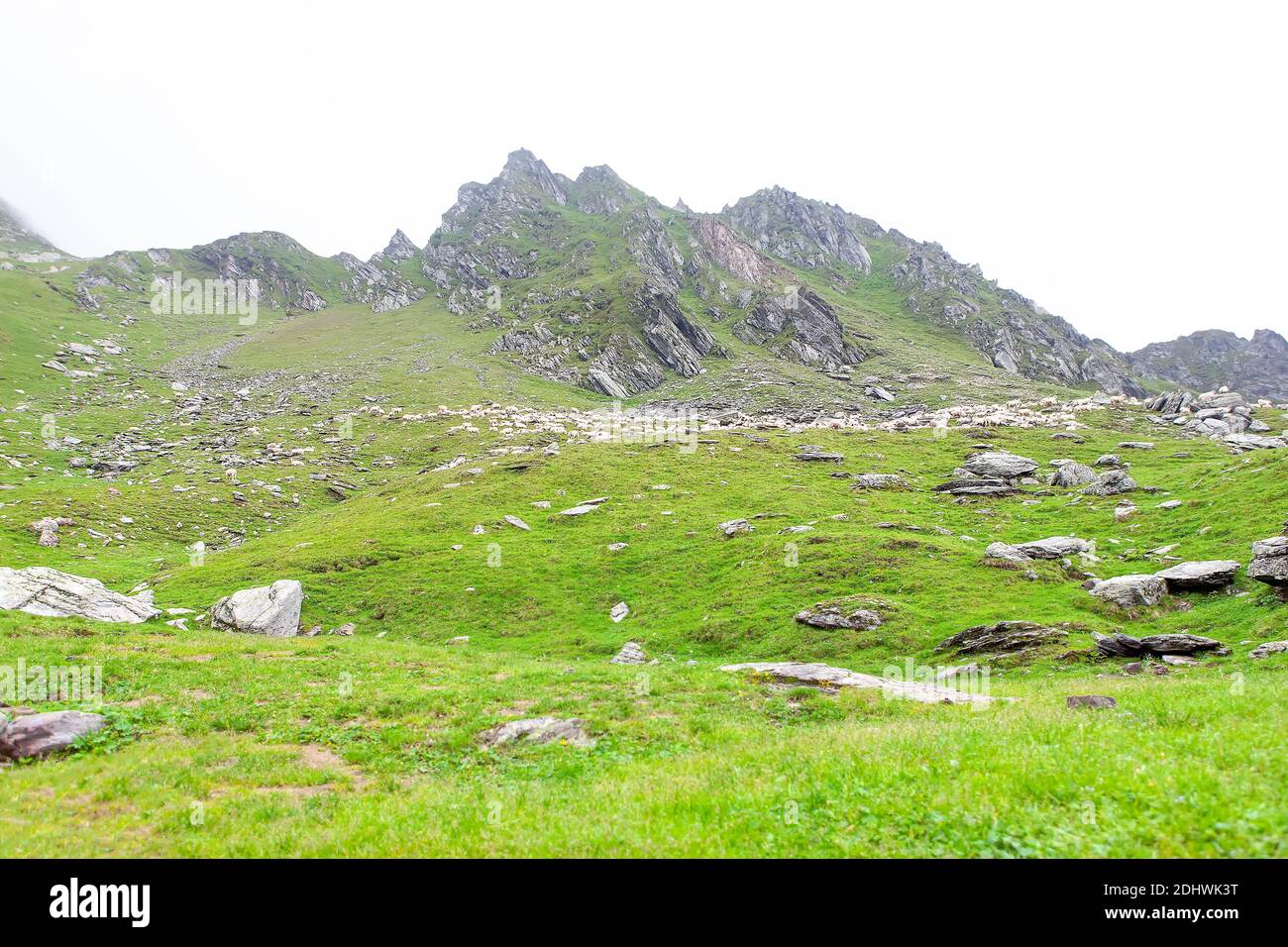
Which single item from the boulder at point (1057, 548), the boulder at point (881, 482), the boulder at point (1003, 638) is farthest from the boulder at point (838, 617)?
the boulder at point (881, 482)

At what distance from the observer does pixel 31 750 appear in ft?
42.5

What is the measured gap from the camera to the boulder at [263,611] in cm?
3359

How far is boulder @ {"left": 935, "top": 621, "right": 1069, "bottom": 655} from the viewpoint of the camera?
87.2ft

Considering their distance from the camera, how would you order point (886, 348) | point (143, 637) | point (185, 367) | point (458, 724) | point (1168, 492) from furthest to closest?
1. point (886, 348)
2. point (185, 367)
3. point (1168, 492)
4. point (143, 637)
5. point (458, 724)

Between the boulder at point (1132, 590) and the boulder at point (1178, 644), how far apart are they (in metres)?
6.24

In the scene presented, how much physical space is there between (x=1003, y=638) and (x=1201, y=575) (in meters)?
12.2

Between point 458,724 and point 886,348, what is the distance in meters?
208

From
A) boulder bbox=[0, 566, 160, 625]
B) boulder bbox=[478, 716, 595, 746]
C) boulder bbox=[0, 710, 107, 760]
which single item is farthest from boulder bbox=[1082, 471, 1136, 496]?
boulder bbox=[0, 566, 160, 625]
